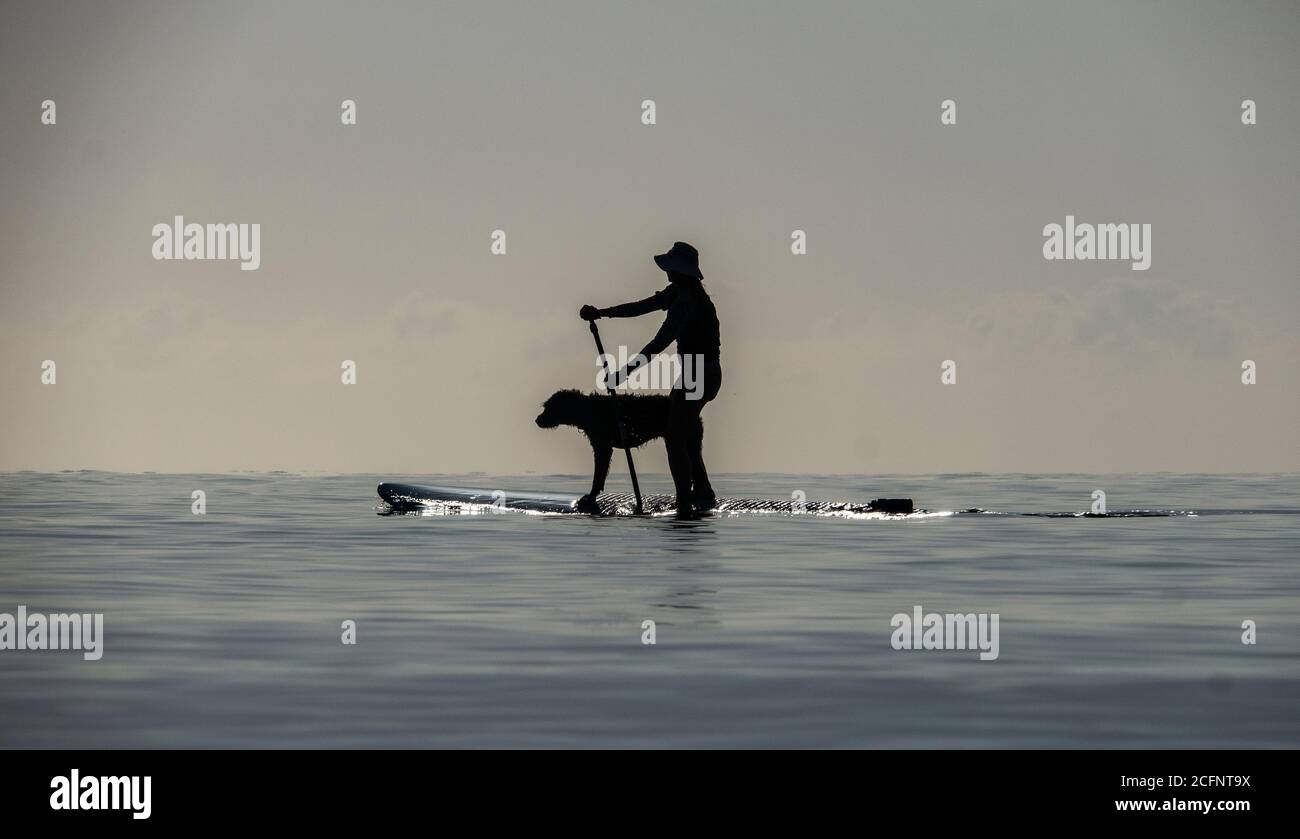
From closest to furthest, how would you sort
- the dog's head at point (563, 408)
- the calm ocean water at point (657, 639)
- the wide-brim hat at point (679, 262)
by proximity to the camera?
1. the calm ocean water at point (657, 639)
2. the wide-brim hat at point (679, 262)
3. the dog's head at point (563, 408)

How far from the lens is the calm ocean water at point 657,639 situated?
6.98m

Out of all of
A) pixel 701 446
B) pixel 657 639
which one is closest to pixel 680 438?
pixel 701 446

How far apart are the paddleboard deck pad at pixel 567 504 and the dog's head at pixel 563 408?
988mm

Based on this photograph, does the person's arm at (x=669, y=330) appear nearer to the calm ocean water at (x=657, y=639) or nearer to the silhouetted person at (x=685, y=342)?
the silhouetted person at (x=685, y=342)

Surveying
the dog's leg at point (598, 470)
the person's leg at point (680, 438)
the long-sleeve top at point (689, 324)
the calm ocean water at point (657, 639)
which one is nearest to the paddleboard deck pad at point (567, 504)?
the dog's leg at point (598, 470)

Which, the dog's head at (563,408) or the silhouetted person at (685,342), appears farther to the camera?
the dog's head at (563,408)

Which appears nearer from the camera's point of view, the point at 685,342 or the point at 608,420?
the point at 685,342

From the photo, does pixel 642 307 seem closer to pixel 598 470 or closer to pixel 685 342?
Answer: pixel 685 342

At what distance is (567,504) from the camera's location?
19844 millimetres

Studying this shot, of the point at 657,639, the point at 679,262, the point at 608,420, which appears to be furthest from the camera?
the point at 608,420

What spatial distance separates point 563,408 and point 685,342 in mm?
2178

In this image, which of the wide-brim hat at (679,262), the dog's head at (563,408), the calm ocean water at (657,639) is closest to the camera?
the calm ocean water at (657,639)

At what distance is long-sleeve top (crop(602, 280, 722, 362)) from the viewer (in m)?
18.2
